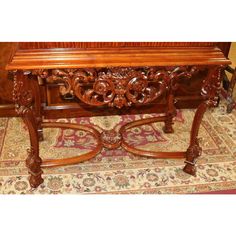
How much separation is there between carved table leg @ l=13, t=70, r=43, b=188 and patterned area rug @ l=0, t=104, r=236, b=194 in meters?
0.09

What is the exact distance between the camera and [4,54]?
2.04m

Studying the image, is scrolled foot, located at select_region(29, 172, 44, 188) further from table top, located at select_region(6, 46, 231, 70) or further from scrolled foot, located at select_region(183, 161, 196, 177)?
scrolled foot, located at select_region(183, 161, 196, 177)

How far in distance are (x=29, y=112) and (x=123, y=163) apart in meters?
0.72

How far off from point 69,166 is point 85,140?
0.89 feet

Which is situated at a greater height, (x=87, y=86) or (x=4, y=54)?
(x=4, y=54)

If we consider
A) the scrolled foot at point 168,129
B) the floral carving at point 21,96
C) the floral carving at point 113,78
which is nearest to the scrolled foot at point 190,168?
the scrolled foot at point 168,129

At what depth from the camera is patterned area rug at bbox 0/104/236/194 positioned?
5.73 ft

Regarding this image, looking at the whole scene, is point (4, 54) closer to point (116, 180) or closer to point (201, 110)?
point (116, 180)

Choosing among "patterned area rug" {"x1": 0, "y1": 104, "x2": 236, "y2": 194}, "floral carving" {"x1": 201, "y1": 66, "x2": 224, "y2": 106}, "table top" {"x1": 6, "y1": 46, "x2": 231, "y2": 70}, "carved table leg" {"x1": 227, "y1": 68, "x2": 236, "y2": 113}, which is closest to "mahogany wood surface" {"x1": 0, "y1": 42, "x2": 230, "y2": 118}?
"patterned area rug" {"x1": 0, "y1": 104, "x2": 236, "y2": 194}

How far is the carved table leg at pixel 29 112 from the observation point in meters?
1.35

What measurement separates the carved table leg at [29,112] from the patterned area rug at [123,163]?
0.29 feet

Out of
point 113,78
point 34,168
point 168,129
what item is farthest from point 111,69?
point 168,129
